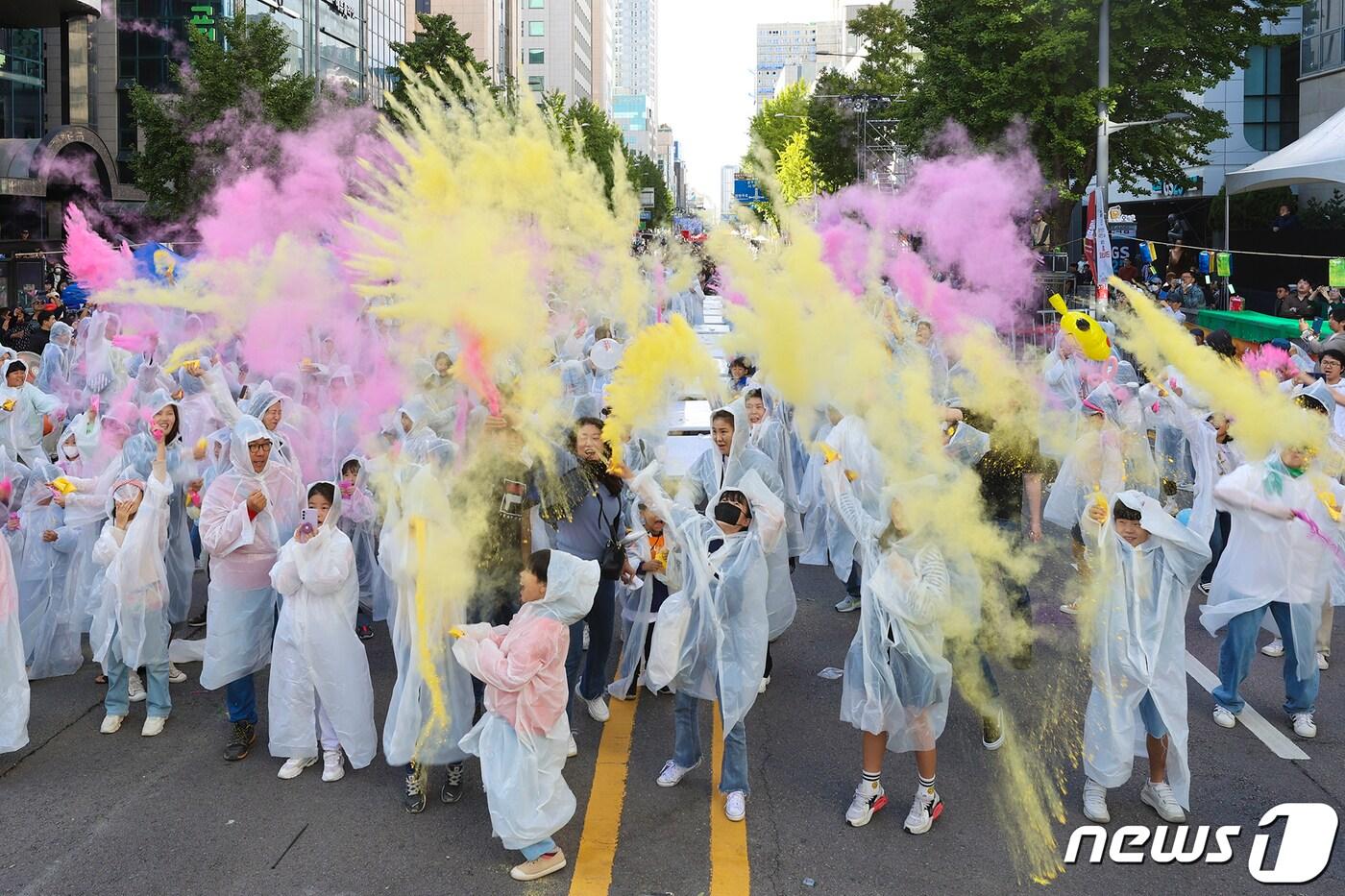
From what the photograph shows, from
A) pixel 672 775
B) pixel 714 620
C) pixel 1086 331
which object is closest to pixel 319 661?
pixel 672 775

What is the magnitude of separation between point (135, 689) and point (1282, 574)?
233 inches

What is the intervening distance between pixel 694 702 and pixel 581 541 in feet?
3.71

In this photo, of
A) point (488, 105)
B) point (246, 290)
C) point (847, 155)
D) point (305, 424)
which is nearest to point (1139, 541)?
point (305, 424)

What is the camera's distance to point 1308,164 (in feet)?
60.5

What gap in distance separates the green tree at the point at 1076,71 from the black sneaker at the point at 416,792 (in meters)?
19.7

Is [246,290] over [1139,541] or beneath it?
over

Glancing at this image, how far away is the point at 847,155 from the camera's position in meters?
42.8

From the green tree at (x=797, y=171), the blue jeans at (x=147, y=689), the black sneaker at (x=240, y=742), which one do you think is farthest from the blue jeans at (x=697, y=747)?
the green tree at (x=797, y=171)

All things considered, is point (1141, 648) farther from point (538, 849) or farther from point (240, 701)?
point (240, 701)

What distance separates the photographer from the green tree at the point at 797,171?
152 ft

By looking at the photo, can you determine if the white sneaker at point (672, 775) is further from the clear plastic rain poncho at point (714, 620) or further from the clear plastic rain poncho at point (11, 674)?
the clear plastic rain poncho at point (11, 674)

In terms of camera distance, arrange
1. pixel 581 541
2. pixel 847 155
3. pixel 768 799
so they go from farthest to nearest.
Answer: pixel 847 155 → pixel 581 541 → pixel 768 799

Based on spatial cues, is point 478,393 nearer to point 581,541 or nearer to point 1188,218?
point 581,541

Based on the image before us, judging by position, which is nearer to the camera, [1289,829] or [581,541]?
[1289,829]
